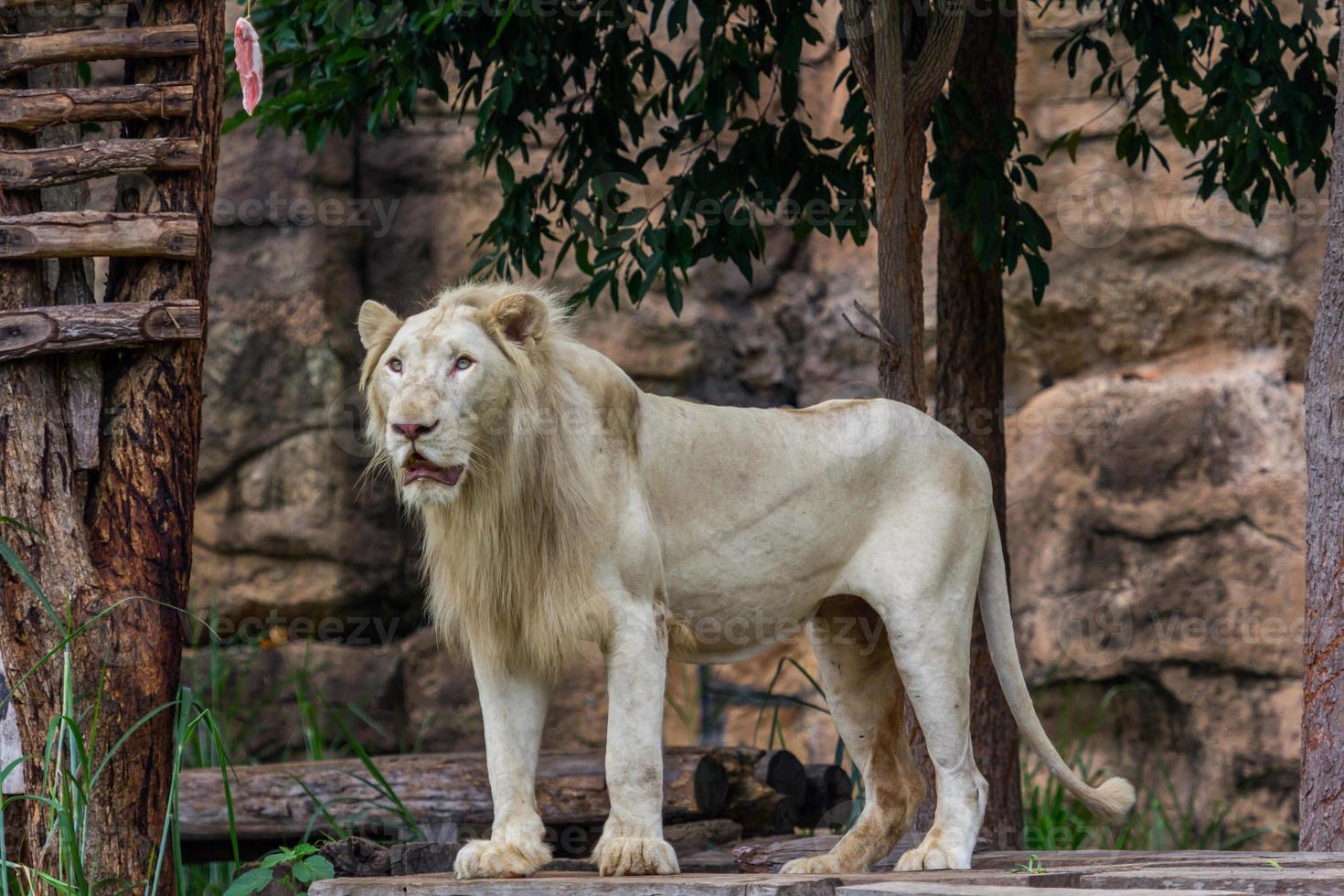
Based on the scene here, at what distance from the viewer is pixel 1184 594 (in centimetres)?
723

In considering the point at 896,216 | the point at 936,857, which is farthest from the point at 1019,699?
the point at 896,216

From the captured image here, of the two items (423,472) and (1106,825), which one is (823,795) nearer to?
(1106,825)

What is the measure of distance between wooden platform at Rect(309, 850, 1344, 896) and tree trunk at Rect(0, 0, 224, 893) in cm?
68

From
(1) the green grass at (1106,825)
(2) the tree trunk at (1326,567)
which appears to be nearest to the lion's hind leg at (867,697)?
(2) the tree trunk at (1326,567)

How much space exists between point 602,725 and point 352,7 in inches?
165

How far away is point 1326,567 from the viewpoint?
12.7ft

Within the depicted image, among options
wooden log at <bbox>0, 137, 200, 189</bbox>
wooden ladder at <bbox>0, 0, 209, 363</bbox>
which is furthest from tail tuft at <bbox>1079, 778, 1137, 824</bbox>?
wooden log at <bbox>0, 137, 200, 189</bbox>

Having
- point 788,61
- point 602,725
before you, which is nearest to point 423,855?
point 788,61

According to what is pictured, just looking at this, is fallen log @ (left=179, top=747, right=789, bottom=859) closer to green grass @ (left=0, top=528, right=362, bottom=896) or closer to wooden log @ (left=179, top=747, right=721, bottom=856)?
wooden log @ (left=179, top=747, right=721, bottom=856)

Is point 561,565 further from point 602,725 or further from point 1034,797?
point 602,725

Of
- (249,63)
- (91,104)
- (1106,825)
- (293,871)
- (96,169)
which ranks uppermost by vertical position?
(249,63)

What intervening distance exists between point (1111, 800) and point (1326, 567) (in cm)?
80

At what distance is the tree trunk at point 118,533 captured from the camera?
3703 millimetres

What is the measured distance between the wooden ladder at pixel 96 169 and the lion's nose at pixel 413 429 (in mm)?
889
